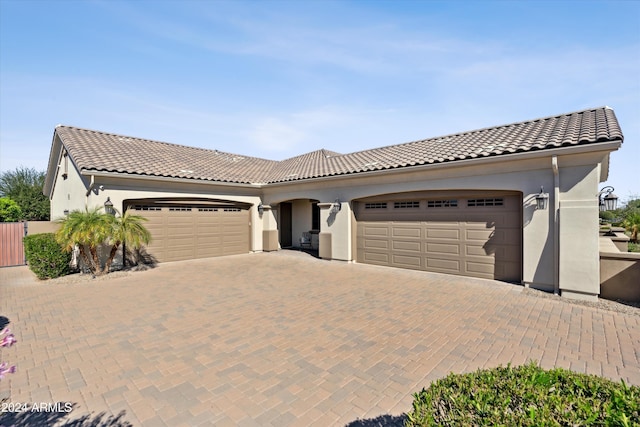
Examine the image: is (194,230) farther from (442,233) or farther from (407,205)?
(442,233)

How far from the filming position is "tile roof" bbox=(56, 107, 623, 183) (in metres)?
8.33

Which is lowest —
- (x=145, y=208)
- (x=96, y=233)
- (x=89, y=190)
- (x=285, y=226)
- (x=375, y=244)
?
(x=375, y=244)

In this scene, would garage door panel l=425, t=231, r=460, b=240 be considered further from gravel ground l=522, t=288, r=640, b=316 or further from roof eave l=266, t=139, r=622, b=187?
gravel ground l=522, t=288, r=640, b=316

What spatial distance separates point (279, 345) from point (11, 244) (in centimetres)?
1600

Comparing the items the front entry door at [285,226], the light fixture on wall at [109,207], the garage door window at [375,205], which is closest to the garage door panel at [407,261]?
the garage door window at [375,205]

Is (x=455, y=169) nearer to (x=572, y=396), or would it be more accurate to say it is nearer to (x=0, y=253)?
(x=572, y=396)

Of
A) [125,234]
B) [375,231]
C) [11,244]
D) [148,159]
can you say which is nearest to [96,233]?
[125,234]

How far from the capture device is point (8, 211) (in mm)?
25562

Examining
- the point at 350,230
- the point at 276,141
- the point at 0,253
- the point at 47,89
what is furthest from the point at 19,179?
the point at 350,230

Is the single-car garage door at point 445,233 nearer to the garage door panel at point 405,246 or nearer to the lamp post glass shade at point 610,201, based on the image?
the garage door panel at point 405,246

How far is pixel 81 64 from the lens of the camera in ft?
30.9

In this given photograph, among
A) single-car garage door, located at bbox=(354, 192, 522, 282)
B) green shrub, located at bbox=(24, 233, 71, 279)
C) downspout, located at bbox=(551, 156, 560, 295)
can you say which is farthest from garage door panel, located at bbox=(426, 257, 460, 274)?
green shrub, located at bbox=(24, 233, 71, 279)

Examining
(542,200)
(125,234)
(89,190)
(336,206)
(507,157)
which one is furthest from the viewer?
(336,206)

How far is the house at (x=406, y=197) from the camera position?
7.61m
